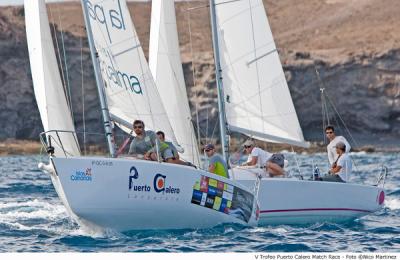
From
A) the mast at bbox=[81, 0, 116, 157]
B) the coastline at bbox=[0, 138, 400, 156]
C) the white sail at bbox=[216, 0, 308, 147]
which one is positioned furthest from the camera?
the coastline at bbox=[0, 138, 400, 156]

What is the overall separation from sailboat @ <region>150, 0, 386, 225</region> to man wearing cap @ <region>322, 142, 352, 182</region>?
176 mm

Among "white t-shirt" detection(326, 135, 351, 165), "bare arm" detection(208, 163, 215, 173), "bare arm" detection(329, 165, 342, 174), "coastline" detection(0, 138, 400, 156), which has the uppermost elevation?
"white t-shirt" detection(326, 135, 351, 165)

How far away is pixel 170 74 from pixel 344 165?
4608 mm

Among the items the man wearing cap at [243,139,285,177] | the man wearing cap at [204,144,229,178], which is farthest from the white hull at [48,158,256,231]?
the man wearing cap at [243,139,285,177]

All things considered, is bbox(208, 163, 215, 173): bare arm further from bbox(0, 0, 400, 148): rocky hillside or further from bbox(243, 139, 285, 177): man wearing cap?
bbox(0, 0, 400, 148): rocky hillside

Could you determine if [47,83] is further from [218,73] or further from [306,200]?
[306,200]

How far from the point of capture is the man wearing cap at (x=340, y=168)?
20031mm

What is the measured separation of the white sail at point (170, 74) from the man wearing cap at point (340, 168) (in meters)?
3.00

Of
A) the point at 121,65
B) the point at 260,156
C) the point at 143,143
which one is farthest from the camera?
the point at 260,156

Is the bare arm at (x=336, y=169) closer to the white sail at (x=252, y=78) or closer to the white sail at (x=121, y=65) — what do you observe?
the white sail at (x=252, y=78)

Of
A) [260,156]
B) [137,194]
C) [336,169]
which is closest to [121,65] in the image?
[137,194]

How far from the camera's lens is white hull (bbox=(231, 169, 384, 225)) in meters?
19.5

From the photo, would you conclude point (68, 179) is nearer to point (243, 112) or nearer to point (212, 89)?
point (243, 112)

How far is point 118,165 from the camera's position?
16.4 metres
